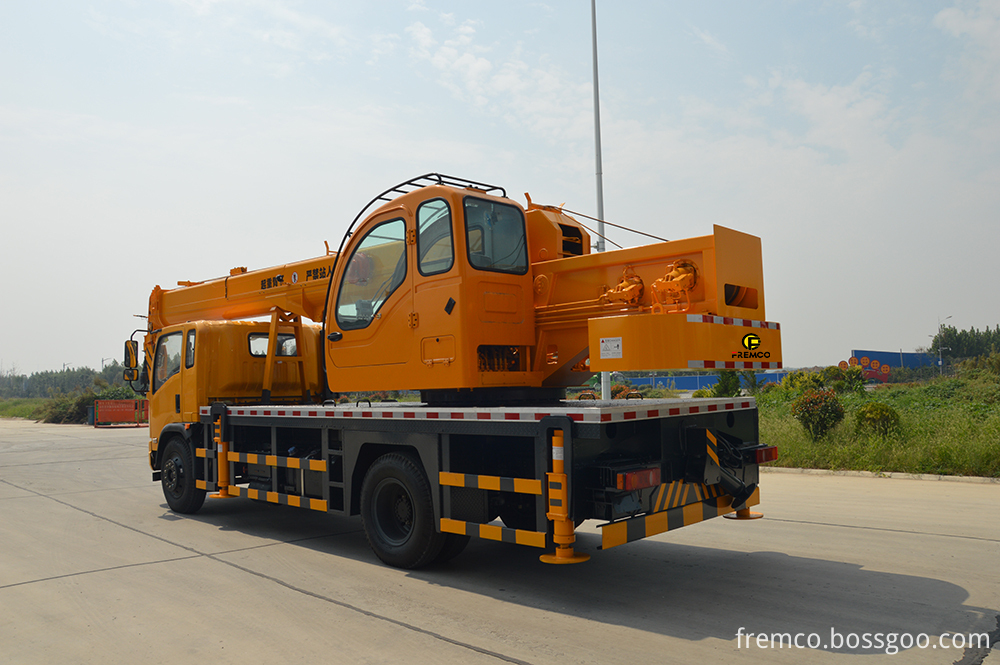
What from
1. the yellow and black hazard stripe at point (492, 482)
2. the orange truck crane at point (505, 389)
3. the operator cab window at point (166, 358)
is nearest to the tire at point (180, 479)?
the orange truck crane at point (505, 389)

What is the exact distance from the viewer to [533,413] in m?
5.60

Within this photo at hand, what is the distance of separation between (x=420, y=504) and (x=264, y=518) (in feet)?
14.5

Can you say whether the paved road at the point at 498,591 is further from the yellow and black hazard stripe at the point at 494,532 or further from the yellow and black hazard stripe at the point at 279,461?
the yellow and black hazard stripe at the point at 279,461

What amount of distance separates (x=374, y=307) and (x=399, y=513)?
7.07 ft

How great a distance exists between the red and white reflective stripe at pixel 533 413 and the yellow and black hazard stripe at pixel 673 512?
2.13 ft

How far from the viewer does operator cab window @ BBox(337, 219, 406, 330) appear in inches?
294

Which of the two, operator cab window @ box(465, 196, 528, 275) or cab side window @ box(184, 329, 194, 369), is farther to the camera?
cab side window @ box(184, 329, 194, 369)

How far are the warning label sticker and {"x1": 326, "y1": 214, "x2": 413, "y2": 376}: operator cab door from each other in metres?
2.11

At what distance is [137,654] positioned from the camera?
15.4ft

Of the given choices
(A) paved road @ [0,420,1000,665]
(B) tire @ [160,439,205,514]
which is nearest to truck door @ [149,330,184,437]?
(B) tire @ [160,439,205,514]

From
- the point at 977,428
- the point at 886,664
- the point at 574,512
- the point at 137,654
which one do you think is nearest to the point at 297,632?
the point at 137,654

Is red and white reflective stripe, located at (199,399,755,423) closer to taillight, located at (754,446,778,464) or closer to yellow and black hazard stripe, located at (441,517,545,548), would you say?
taillight, located at (754,446,778,464)

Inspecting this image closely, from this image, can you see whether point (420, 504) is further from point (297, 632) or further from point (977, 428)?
point (977, 428)

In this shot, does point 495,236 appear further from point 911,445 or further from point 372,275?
point 911,445
